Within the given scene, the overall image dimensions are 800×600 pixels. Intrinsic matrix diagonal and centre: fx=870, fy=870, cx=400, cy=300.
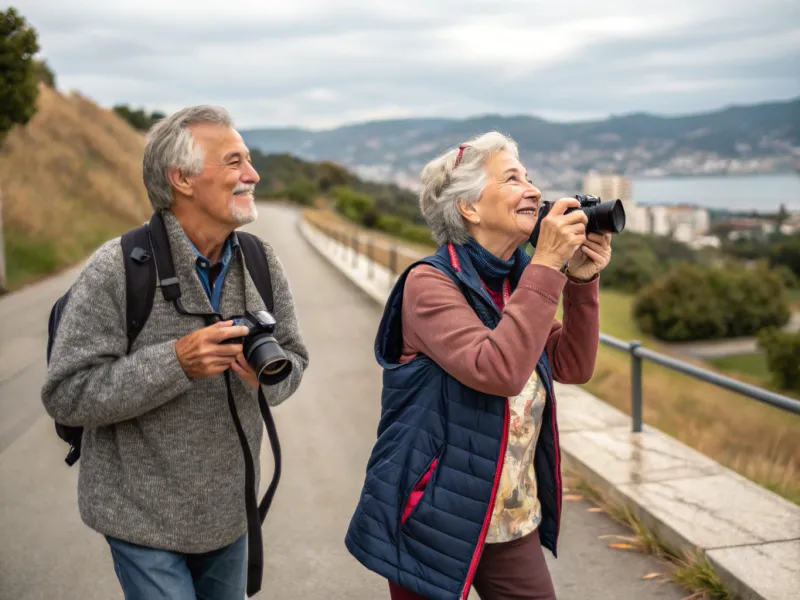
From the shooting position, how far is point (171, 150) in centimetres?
223

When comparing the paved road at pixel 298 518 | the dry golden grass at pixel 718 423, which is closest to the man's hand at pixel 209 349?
the paved road at pixel 298 518

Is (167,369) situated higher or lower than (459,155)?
lower

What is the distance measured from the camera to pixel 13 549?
479cm

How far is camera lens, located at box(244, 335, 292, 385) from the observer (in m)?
2.01

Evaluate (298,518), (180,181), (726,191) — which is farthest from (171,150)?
(726,191)

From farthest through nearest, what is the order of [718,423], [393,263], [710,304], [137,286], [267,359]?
[710,304] → [393,263] → [718,423] → [137,286] → [267,359]

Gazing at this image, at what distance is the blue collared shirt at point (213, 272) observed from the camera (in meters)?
2.30

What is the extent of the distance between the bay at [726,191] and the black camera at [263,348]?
61.8 meters

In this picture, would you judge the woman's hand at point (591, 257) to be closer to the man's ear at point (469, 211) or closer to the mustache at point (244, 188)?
the man's ear at point (469, 211)

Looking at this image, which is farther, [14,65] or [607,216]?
[14,65]

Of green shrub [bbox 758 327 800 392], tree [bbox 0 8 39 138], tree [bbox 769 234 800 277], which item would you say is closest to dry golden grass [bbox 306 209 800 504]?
tree [bbox 0 8 39 138]

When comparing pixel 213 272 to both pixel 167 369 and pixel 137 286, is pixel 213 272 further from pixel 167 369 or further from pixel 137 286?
pixel 167 369

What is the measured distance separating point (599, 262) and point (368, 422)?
5.47 meters

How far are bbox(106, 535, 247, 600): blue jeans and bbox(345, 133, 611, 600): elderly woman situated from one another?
1.34 ft
